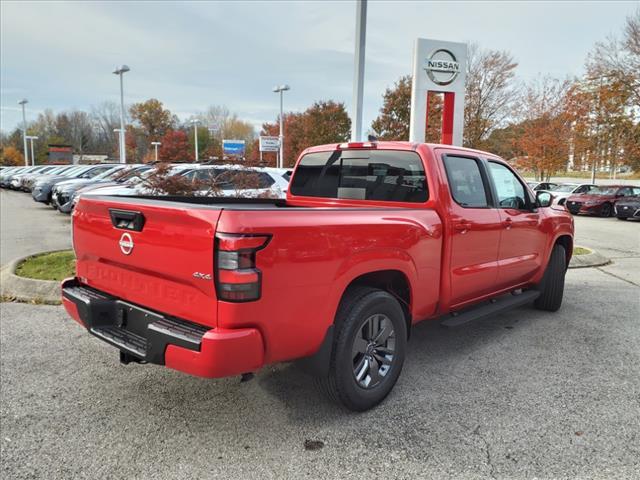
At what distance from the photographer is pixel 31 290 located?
605 centimetres

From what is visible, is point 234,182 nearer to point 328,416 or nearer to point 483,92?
point 328,416

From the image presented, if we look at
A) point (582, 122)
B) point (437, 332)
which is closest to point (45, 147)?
point (582, 122)

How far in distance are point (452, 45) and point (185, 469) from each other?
13.0m

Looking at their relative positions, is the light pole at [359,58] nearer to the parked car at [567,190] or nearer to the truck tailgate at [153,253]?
the truck tailgate at [153,253]

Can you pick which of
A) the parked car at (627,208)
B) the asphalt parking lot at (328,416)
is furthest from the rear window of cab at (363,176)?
the parked car at (627,208)

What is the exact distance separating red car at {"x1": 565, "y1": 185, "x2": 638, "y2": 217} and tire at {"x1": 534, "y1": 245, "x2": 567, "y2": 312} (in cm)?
1784

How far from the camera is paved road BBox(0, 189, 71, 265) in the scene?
30.5 ft

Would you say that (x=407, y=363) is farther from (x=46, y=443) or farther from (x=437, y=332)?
(x=46, y=443)

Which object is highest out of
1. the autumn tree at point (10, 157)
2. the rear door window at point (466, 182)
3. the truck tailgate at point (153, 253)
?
the autumn tree at point (10, 157)

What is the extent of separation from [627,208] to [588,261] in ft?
41.3

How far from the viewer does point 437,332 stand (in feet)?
16.8

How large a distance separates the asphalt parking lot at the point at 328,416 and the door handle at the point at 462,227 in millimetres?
1168

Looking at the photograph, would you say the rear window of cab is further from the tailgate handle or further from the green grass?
the green grass

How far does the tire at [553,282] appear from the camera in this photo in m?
5.74
